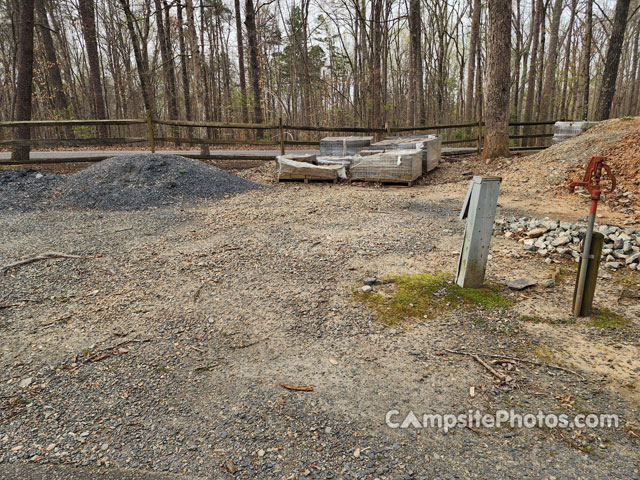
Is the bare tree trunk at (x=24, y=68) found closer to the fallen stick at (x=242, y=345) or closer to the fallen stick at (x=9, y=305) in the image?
the fallen stick at (x=9, y=305)

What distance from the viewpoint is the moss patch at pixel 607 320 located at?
3.09 meters

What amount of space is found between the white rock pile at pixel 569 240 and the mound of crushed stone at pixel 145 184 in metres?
6.26

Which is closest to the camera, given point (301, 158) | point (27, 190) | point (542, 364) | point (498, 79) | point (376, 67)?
point (542, 364)

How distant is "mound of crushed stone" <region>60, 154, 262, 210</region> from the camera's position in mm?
8000

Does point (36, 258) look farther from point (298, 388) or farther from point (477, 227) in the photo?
point (477, 227)

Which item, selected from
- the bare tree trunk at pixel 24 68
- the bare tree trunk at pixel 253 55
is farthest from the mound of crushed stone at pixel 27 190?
the bare tree trunk at pixel 253 55

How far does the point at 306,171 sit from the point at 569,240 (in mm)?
6493

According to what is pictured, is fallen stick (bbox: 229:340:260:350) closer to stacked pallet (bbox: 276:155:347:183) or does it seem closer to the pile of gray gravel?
the pile of gray gravel

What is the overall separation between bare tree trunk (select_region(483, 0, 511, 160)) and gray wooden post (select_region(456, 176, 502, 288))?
8.44 m

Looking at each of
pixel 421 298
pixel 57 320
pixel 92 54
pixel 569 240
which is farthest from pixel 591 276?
pixel 92 54

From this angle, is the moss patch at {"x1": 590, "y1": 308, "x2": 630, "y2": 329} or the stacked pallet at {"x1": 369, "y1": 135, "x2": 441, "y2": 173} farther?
the stacked pallet at {"x1": 369, "y1": 135, "x2": 441, "y2": 173}

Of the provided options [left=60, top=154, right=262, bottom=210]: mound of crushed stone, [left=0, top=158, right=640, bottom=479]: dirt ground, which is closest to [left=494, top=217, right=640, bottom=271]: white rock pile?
[left=0, top=158, right=640, bottom=479]: dirt ground

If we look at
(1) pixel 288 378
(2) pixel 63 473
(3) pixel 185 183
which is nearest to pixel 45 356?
(2) pixel 63 473

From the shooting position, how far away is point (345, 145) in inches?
454
